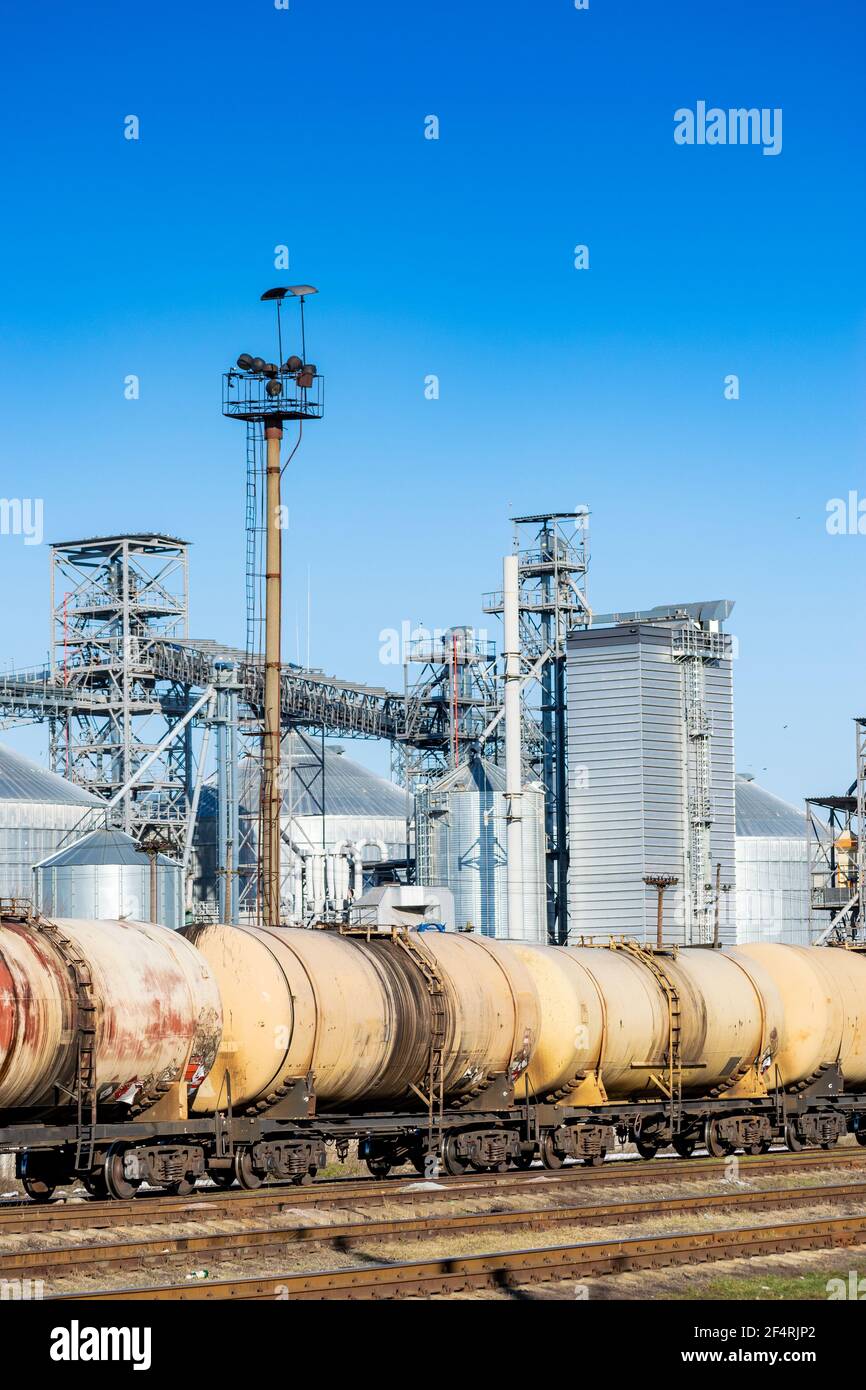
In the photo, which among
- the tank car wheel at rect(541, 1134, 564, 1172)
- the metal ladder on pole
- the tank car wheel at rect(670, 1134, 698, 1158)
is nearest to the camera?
the tank car wheel at rect(541, 1134, 564, 1172)

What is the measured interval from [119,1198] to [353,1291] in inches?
378

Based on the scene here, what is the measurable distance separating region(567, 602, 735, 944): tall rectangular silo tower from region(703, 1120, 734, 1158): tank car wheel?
167 feet

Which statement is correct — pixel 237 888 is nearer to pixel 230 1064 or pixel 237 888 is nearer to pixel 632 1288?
pixel 230 1064

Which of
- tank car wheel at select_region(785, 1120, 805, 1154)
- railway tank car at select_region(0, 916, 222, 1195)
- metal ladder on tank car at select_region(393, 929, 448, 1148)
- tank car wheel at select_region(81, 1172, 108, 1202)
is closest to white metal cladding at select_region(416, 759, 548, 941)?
tank car wheel at select_region(785, 1120, 805, 1154)

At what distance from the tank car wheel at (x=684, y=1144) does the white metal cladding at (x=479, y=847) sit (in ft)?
167

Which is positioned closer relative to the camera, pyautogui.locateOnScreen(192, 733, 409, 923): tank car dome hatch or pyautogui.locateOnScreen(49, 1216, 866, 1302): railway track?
pyautogui.locateOnScreen(49, 1216, 866, 1302): railway track

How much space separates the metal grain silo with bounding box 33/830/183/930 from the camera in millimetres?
87000

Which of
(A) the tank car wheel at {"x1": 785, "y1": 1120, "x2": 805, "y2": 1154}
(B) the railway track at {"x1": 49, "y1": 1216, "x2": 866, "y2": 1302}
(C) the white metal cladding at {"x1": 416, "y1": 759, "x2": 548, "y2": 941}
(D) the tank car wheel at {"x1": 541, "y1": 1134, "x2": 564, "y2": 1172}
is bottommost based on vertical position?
(A) the tank car wheel at {"x1": 785, "y1": 1120, "x2": 805, "y2": 1154}

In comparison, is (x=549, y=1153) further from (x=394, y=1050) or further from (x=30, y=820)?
(x=30, y=820)

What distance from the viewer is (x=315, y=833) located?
109m

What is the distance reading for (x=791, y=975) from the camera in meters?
37.5

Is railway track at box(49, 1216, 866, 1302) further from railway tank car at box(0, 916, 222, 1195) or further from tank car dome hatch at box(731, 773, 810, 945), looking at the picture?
tank car dome hatch at box(731, 773, 810, 945)

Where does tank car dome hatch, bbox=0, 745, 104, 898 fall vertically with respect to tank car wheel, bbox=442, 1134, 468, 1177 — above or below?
above
